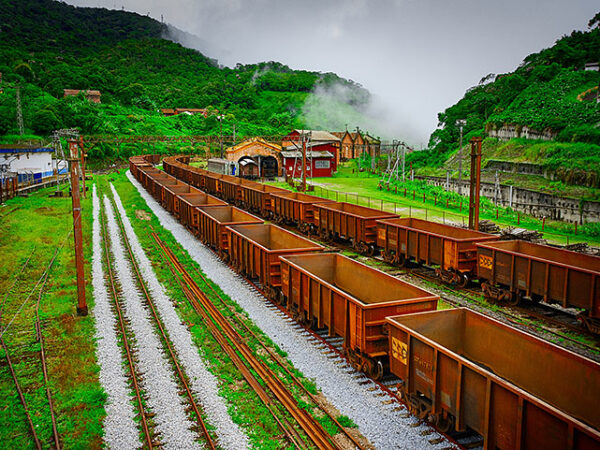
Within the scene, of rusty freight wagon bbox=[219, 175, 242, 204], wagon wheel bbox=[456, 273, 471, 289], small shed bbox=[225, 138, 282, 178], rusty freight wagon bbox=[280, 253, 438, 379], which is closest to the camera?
rusty freight wagon bbox=[280, 253, 438, 379]

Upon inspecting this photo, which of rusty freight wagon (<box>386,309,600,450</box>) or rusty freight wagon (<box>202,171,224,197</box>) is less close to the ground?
rusty freight wagon (<box>202,171,224,197</box>)

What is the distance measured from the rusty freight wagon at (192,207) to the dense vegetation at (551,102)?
35.4 metres

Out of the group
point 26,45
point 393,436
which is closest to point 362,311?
point 393,436

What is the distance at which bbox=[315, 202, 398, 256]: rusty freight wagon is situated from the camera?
72.0 feet

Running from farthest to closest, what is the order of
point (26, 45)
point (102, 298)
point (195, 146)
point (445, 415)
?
1. point (26, 45)
2. point (195, 146)
3. point (102, 298)
4. point (445, 415)

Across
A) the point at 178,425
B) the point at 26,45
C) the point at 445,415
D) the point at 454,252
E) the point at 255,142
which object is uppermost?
the point at 26,45

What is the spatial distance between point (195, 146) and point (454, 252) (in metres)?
90.0

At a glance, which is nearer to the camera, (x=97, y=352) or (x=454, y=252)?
(x=97, y=352)

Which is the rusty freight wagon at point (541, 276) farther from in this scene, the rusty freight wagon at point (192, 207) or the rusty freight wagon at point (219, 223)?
the rusty freight wagon at point (192, 207)

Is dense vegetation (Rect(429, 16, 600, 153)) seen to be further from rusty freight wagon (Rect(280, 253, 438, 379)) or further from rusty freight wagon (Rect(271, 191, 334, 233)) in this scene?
rusty freight wagon (Rect(280, 253, 438, 379))

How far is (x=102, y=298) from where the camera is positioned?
16.7 m

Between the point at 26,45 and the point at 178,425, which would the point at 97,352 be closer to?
the point at 178,425

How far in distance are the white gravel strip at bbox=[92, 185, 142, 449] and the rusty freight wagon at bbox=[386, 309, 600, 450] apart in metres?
5.39

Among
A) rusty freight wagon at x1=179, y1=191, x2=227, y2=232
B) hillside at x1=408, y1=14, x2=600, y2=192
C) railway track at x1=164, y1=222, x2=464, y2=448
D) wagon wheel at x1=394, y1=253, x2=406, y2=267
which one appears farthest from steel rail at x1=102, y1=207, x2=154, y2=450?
hillside at x1=408, y1=14, x2=600, y2=192
